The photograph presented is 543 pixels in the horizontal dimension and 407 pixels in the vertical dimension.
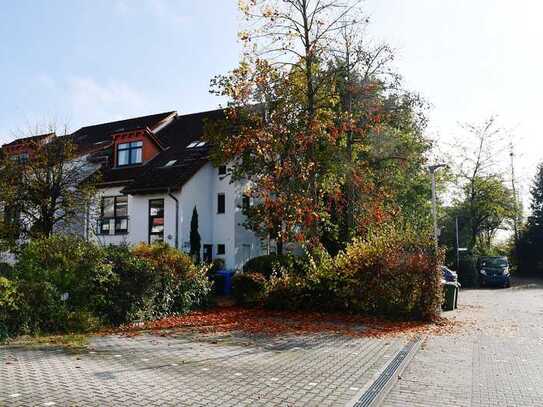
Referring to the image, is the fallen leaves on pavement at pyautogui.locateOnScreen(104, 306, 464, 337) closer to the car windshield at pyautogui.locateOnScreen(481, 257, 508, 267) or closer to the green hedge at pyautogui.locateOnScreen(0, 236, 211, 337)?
the green hedge at pyautogui.locateOnScreen(0, 236, 211, 337)

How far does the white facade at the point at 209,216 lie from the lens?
28.2m

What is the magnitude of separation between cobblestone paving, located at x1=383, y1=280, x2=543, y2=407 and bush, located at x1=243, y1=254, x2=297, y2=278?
20.2 ft

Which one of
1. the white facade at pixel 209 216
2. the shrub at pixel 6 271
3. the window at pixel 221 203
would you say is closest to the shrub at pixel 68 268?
the shrub at pixel 6 271

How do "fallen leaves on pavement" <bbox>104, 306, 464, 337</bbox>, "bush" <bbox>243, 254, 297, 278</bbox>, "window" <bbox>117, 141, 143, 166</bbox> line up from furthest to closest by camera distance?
"window" <bbox>117, 141, 143, 166</bbox>
"bush" <bbox>243, 254, 297, 278</bbox>
"fallen leaves on pavement" <bbox>104, 306, 464, 337</bbox>

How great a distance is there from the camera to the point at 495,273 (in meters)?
35.5

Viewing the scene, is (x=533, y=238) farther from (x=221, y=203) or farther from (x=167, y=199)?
(x=167, y=199)

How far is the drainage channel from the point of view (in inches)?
277

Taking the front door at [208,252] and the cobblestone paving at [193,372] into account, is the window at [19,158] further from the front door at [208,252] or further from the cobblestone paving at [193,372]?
the cobblestone paving at [193,372]

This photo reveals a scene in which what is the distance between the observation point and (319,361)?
9711 mm

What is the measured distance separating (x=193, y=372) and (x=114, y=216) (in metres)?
23.6

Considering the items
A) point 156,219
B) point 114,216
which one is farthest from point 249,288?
Result: point 114,216

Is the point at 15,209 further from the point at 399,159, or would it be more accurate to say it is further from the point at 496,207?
the point at 496,207

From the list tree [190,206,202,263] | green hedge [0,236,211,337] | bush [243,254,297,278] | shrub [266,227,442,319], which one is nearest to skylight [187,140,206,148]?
tree [190,206,202,263]

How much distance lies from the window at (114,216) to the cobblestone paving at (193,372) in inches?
749
